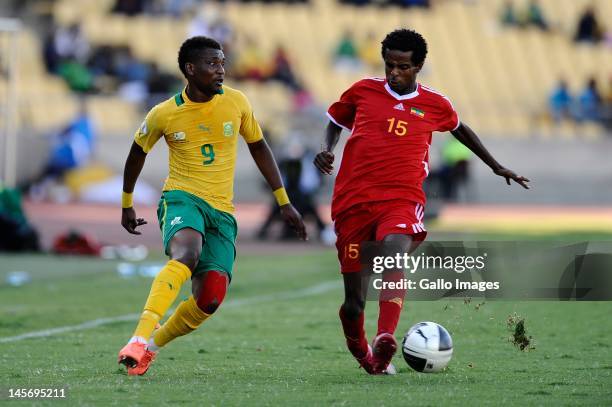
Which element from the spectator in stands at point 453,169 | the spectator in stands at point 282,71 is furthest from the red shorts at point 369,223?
the spectator in stands at point 282,71

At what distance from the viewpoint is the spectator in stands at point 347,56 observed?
36.9m

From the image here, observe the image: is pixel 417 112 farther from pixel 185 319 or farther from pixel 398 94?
pixel 185 319

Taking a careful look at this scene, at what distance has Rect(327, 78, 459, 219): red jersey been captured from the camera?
27.6 feet

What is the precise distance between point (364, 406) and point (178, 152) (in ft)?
7.64

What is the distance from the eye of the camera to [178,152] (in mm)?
8367

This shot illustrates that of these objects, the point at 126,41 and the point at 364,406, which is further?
the point at 126,41

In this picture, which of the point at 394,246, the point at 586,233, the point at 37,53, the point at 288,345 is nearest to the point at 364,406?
the point at 394,246

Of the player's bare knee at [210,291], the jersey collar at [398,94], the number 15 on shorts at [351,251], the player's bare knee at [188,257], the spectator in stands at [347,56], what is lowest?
the player's bare knee at [210,291]

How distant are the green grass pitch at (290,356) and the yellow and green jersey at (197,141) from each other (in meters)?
1.19

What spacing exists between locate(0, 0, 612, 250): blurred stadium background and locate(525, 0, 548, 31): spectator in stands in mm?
50

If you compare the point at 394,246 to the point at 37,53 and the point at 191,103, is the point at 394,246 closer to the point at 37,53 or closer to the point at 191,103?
the point at 191,103

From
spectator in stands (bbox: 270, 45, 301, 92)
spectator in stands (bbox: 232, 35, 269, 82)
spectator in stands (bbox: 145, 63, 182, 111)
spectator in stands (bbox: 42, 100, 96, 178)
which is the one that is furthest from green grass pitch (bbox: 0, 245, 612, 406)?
spectator in stands (bbox: 270, 45, 301, 92)

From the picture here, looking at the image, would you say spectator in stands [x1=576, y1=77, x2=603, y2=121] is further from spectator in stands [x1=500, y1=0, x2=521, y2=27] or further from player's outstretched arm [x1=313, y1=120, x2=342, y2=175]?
player's outstretched arm [x1=313, y1=120, x2=342, y2=175]

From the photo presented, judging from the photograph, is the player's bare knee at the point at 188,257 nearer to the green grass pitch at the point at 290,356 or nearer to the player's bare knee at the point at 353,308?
the green grass pitch at the point at 290,356
